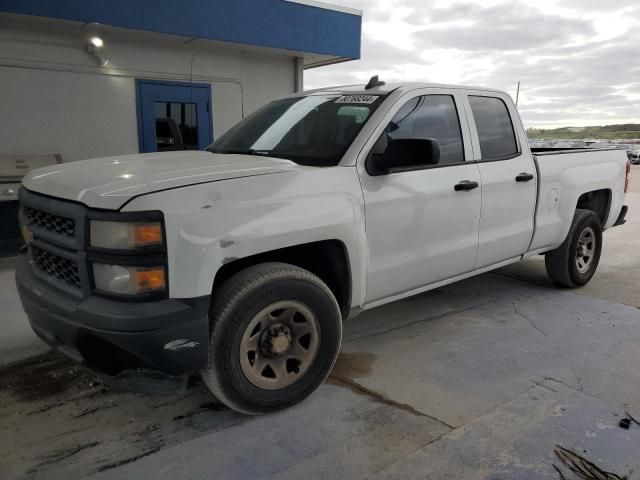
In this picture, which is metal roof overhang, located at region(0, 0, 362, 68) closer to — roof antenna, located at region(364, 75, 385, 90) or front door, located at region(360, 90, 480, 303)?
roof antenna, located at region(364, 75, 385, 90)

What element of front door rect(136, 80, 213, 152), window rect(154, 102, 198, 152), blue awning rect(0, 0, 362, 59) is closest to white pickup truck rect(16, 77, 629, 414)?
blue awning rect(0, 0, 362, 59)

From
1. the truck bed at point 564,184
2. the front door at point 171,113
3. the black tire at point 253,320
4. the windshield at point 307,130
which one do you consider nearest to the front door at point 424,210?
the windshield at point 307,130

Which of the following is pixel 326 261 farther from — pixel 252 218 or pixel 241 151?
pixel 241 151

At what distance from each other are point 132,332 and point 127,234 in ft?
1.48

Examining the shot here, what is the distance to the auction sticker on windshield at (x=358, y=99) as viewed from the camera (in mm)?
3616

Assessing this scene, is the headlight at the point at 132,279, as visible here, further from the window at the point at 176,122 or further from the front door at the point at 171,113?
the window at the point at 176,122

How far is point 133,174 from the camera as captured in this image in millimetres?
2781

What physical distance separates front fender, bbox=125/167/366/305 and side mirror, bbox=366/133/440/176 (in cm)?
20

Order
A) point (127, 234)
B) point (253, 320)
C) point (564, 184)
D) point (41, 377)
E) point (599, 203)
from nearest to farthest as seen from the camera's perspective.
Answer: point (127, 234) → point (253, 320) → point (41, 377) → point (564, 184) → point (599, 203)

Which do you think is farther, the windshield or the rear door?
the rear door

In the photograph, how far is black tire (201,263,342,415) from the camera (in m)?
2.67

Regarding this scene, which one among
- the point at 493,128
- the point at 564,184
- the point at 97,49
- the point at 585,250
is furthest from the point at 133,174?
the point at 97,49

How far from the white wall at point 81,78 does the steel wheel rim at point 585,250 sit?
5.99 meters

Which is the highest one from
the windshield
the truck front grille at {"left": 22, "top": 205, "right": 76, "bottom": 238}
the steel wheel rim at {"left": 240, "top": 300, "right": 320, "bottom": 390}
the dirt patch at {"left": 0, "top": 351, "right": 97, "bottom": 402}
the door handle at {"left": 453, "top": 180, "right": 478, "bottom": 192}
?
the windshield
